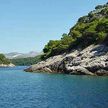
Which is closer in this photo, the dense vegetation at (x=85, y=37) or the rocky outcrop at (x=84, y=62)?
the rocky outcrop at (x=84, y=62)

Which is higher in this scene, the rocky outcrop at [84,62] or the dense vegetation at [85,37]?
the dense vegetation at [85,37]

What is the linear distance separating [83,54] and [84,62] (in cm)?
843

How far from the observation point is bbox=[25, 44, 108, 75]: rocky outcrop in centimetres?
13925

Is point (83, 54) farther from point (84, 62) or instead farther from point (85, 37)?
point (85, 37)

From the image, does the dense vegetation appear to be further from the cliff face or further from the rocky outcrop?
the rocky outcrop

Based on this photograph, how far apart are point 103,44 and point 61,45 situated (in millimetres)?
38434

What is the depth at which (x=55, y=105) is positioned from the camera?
213ft

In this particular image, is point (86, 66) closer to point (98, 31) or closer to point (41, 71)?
point (98, 31)

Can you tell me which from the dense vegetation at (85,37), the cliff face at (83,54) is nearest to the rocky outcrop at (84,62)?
the cliff face at (83,54)

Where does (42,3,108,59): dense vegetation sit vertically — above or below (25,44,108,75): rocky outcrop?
above

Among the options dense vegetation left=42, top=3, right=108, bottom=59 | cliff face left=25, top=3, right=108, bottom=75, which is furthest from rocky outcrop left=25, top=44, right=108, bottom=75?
dense vegetation left=42, top=3, right=108, bottom=59

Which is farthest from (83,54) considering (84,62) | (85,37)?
(85,37)

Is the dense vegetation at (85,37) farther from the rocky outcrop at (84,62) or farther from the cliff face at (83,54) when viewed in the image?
the rocky outcrop at (84,62)

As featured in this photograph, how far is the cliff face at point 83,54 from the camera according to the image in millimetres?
141875
